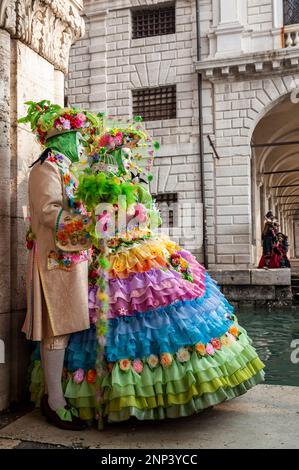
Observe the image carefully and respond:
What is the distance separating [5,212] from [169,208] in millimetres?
13213

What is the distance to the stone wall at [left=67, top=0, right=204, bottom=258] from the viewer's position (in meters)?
16.0

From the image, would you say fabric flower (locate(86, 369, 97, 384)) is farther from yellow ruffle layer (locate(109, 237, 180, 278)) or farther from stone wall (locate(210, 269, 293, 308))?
stone wall (locate(210, 269, 293, 308))

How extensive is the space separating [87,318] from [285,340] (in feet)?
16.7

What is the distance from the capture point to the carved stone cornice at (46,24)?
330 centimetres

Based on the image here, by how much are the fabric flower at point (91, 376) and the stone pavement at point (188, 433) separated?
0.29 m

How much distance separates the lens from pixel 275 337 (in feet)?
24.9

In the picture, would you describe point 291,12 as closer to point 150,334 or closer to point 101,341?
point 150,334

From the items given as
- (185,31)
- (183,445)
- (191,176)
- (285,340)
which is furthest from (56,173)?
(185,31)

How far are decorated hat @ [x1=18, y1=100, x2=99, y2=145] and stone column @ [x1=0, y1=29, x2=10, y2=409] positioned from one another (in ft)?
0.51

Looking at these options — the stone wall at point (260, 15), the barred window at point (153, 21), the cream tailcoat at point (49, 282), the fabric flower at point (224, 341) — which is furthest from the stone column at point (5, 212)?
the barred window at point (153, 21)

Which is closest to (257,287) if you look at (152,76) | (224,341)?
(152,76)

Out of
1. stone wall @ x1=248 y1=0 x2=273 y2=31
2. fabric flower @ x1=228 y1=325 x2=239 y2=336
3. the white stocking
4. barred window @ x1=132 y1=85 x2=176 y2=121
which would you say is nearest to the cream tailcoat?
the white stocking

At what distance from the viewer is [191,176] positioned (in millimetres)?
15977

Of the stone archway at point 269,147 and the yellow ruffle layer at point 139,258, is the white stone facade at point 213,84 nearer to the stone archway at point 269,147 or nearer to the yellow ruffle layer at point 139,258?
the stone archway at point 269,147
